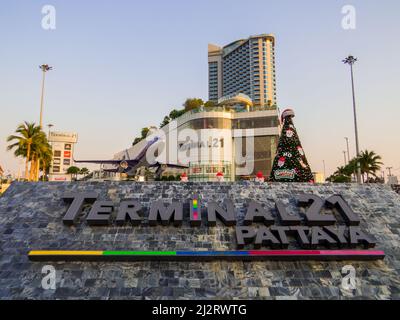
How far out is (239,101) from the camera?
212ft

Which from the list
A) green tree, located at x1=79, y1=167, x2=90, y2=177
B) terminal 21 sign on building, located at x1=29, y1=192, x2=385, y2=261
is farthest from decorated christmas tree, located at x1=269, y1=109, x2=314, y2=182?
green tree, located at x1=79, y1=167, x2=90, y2=177

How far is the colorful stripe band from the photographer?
11.1 metres

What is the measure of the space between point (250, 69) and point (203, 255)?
139m

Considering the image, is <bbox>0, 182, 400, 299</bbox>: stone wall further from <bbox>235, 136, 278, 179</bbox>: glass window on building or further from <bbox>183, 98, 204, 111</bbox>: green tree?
<bbox>183, 98, 204, 111</bbox>: green tree

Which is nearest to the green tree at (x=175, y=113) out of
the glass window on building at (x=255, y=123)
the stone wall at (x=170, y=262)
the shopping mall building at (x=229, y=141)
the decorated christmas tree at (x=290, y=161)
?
the shopping mall building at (x=229, y=141)

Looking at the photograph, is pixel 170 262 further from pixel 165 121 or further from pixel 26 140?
pixel 165 121

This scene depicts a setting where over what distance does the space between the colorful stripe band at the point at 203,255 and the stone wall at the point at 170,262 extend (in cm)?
25

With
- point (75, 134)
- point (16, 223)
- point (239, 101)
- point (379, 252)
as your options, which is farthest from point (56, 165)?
point (379, 252)

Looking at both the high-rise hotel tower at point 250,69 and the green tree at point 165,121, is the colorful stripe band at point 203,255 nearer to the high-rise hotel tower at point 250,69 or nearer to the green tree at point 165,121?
the green tree at point 165,121

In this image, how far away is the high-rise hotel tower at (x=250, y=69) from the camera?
13625 centimetres
